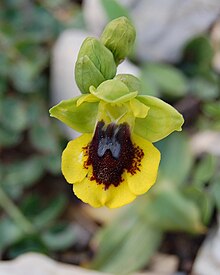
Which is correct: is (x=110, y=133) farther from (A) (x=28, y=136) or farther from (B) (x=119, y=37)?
(A) (x=28, y=136)

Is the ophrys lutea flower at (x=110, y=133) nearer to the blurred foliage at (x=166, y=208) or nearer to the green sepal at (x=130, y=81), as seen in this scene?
the green sepal at (x=130, y=81)

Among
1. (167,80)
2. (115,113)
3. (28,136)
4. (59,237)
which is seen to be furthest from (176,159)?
(115,113)

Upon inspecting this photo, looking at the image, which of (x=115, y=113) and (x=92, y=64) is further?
(x=115, y=113)

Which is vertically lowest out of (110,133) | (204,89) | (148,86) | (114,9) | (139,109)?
(204,89)

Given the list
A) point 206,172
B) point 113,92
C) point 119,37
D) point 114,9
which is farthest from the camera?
point 114,9

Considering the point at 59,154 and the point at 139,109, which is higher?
the point at 139,109

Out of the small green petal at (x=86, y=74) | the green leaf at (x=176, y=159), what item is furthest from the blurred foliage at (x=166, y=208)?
the small green petal at (x=86, y=74)

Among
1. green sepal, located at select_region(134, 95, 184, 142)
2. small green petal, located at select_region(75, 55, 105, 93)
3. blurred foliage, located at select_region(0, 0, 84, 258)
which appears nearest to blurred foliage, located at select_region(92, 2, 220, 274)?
blurred foliage, located at select_region(0, 0, 84, 258)
